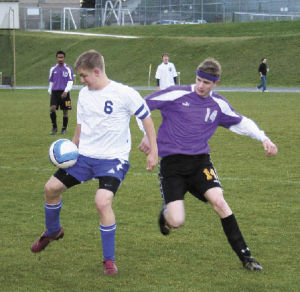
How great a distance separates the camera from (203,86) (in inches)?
261

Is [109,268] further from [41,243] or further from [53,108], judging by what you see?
[53,108]

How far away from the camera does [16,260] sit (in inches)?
265

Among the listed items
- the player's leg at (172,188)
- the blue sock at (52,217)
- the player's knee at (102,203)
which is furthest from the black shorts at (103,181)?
the player's leg at (172,188)

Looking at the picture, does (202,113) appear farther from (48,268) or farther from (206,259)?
(48,268)

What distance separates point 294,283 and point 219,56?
46038 millimetres

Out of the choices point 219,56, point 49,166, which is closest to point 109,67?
point 219,56

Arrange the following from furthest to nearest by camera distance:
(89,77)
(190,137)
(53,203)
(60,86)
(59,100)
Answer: (59,100)
(60,86)
(190,137)
(53,203)
(89,77)

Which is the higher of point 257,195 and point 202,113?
point 202,113

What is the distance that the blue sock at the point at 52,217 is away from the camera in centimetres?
665

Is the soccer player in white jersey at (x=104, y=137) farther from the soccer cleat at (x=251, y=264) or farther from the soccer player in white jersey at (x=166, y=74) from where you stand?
the soccer player in white jersey at (x=166, y=74)

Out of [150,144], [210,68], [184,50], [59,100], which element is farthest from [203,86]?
[184,50]

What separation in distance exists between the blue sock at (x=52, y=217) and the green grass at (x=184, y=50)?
117 ft

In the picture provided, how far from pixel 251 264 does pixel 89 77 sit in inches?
88.9

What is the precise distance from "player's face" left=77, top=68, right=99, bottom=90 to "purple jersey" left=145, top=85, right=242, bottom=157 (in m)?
0.70
